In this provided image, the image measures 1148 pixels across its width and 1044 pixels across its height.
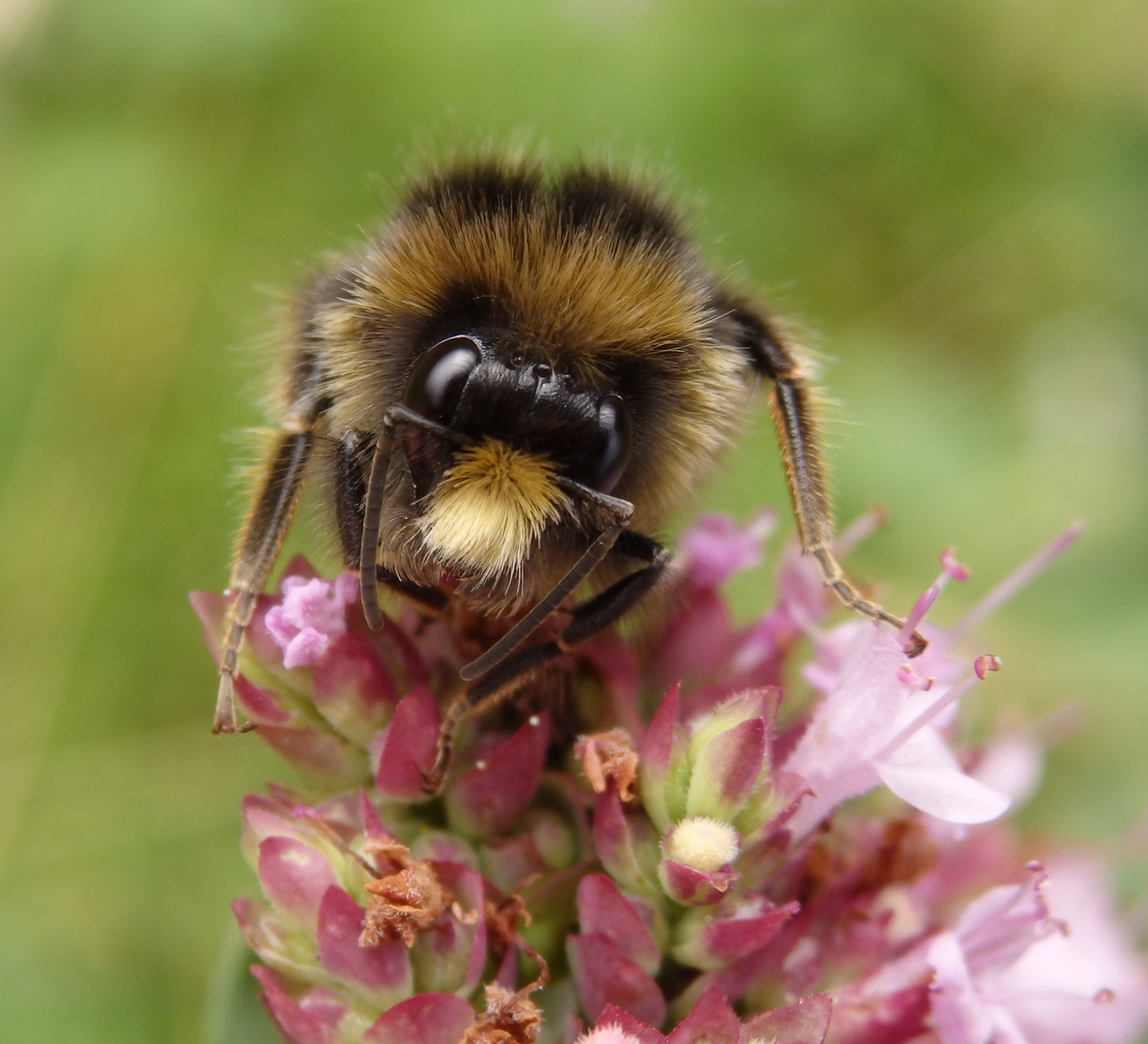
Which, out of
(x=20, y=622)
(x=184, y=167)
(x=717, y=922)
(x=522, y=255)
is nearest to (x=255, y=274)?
(x=184, y=167)

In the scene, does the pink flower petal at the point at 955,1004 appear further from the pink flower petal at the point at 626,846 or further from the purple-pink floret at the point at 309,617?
the purple-pink floret at the point at 309,617

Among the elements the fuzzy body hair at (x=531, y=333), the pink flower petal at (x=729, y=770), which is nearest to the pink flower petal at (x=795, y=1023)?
the pink flower petal at (x=729, y=770)

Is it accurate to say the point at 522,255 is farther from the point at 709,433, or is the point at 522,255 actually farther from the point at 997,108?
the point at 997,108

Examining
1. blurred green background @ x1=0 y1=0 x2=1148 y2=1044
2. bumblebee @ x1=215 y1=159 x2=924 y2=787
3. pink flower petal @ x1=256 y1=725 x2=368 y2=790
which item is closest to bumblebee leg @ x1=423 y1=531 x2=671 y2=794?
bumblebee @ x1=215 y1=159 x2=924 y2=787

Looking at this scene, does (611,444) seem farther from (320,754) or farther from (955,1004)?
(955,1004)

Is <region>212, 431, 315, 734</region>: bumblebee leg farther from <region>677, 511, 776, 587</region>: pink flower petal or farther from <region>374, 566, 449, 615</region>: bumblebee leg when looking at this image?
<region>677, 511, 776, 587</region>: pink flower petal
